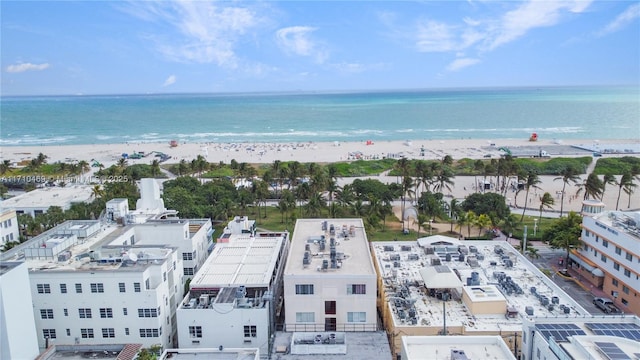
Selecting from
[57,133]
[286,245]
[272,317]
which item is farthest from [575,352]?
[57,133]

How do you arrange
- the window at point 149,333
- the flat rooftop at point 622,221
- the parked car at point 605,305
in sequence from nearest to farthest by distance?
the window at point 149,333
the parked car at point 605,305
the flat rooftop at point 622,221

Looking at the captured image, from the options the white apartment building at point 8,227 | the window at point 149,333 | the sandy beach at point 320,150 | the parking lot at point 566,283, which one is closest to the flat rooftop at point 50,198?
the white apartment building at point 8,227

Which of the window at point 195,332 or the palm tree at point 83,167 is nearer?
the window at point 195,332

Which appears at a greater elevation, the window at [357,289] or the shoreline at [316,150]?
the shoreline at [316,150]

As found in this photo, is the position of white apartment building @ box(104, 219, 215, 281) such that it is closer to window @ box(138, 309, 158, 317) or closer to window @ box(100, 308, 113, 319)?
window @ box(138, 309, 158, 317)

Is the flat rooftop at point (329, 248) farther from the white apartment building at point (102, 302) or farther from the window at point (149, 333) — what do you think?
the window at point (149, 333)

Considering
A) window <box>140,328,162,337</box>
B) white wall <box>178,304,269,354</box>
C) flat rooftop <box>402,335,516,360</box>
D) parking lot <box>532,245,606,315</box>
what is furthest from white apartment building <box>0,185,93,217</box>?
parking lot <box>532,245,606,315</box>
